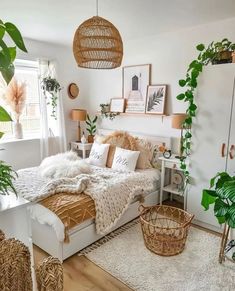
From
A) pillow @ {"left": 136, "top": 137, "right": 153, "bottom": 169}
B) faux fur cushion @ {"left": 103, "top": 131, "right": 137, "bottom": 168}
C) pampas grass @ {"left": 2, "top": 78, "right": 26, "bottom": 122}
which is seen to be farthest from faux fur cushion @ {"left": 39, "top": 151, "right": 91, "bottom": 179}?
pampas grass @ {"left": 2, "top": 78, "right": 26, "bottom": 122}

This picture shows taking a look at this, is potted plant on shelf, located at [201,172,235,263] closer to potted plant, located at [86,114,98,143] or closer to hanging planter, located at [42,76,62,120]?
potted plant, located at [86,114,98,143]

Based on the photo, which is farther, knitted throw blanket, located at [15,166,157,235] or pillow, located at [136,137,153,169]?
pillow, located at [136,137,153,169]

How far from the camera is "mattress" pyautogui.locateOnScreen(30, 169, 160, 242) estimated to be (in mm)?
2102

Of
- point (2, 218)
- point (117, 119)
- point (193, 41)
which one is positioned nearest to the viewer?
point (2, 218)

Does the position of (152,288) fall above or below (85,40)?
below

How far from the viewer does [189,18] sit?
279 cm

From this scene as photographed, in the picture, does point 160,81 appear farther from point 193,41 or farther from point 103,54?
point 103,54

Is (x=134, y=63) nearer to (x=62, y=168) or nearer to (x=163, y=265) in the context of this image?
(x=62, y=168)

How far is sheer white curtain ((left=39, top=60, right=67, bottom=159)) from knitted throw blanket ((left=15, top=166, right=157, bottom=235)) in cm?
111

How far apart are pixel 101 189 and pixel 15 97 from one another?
2.23 meters

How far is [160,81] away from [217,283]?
270 cm

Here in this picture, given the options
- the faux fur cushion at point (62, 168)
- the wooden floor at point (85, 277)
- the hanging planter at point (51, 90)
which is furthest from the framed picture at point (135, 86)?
the wooden floor at point (85, 277)

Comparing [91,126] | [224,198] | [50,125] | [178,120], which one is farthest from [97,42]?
[91,126]

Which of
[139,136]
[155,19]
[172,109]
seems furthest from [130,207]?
[155,19]
